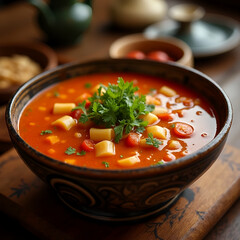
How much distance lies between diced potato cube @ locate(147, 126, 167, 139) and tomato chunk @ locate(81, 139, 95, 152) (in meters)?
0.29

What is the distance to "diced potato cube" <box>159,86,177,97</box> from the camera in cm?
219

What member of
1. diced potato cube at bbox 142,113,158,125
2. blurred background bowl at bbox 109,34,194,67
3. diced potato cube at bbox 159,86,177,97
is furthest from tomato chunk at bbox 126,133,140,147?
blurred background bowl at bbox 109,34,194,67

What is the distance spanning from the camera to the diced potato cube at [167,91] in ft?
7.17

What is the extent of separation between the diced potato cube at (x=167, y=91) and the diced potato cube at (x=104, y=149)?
0.62 m

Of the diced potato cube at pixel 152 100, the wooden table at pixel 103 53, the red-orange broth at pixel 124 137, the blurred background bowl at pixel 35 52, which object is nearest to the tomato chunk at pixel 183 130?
the red-orange broth at pixel 124 137

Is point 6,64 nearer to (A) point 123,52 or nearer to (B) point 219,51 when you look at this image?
(A) point 123,52

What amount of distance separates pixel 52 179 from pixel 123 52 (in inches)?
73.2

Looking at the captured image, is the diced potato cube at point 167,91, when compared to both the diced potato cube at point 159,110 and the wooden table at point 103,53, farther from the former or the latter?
the wooden table at point 103,53

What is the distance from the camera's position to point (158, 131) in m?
1.79

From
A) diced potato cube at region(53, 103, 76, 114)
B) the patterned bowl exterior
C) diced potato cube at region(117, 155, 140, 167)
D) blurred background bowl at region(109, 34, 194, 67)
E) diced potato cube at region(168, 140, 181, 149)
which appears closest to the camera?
the patterned bowl exterior

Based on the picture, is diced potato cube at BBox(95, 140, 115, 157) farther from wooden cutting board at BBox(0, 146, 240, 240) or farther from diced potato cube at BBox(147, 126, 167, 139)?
wooden cutting board at BBox(0, 146, 240, 240)

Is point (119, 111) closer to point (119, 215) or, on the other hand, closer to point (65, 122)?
point (65, 122)

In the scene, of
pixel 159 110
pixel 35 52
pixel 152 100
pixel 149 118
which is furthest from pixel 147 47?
pixel 149 118

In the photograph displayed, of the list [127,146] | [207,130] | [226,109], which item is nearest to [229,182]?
[207,130]
